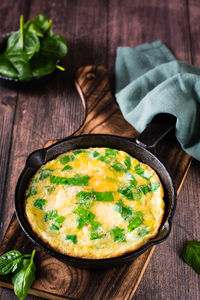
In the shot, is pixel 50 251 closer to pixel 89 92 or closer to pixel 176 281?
pixel 176 281

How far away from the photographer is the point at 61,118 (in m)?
3.95

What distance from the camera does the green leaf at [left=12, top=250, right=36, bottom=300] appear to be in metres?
2.61

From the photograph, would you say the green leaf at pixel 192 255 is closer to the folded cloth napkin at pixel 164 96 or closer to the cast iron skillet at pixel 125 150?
the cast iron skillet at pixel 125 150

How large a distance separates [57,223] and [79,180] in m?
0.39

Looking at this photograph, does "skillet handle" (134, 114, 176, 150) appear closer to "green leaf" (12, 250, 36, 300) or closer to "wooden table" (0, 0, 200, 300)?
"wooden table" (0, 0, 200, 300)

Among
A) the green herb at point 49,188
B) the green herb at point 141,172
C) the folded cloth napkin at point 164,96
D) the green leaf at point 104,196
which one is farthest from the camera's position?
the folded cloth napkin at point 164,96

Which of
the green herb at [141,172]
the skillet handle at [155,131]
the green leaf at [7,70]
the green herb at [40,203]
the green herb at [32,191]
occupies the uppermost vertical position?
the green leaf at [7,70]

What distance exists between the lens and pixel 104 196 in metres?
2.88

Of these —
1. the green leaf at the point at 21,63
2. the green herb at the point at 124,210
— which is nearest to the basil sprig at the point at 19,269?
the green herb at the point at 124,210

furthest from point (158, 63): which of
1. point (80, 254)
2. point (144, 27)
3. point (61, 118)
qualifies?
point (80, 254)

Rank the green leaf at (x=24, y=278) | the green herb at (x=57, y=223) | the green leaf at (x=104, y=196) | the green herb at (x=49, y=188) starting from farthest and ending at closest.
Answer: the green herb at (x=49, y=188)
the green leaf at (x=104, y=196)
the green herb at (x=57, y=223)
the green leaf at (x=24, y=278)

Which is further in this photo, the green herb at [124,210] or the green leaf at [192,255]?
the green leaf at [192,255]

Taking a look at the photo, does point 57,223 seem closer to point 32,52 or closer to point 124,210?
point 124,210

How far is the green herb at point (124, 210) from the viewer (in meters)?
2.80
